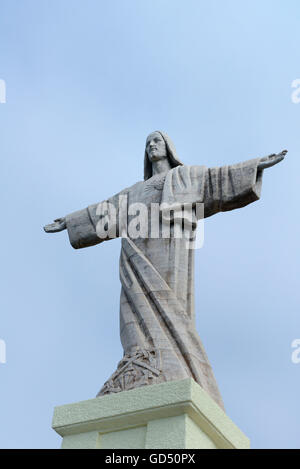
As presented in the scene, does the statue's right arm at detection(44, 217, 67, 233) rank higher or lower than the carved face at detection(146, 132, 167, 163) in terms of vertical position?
lower

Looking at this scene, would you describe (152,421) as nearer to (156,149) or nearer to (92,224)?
(92,224)

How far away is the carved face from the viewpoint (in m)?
10.7

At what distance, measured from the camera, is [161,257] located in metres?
9.39

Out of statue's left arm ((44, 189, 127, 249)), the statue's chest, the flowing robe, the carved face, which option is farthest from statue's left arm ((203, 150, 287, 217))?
statue's left arm ((44, 189, 127, 249))

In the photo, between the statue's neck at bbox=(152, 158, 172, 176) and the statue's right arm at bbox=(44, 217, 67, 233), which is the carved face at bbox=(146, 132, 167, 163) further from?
the statue's right arm at bbox=(44, 217, 67, 233)

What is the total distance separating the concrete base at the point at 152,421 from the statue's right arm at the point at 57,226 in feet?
11.5

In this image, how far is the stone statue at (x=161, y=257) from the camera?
8.34 m

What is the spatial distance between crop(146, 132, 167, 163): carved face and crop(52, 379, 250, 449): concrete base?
401 cm

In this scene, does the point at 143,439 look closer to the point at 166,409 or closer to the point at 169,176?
the point at 166,409

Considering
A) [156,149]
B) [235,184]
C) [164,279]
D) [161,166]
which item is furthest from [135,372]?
[156,149]

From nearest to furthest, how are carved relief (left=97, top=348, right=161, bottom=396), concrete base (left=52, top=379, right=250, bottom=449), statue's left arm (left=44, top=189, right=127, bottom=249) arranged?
concrete base (left=52, top=379, right=250, bottom=449)
carved relief (left=97, top=348, right=161, bottom=396)
statue's left arm (left=44, top=189, right=127, bottom=249)

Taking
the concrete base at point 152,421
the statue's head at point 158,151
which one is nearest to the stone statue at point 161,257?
the statue's head at point 158,151

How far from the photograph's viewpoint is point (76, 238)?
10.8 metres
